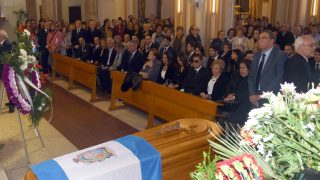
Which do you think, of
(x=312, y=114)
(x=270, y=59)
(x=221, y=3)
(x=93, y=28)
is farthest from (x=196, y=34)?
(x=312, y=114)

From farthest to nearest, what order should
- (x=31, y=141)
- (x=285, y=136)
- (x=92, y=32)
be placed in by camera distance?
(x=92, y=32) < (x=31, y=141) < (x=285, y=136)

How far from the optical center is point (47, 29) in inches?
497

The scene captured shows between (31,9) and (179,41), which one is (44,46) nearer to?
(179,41)

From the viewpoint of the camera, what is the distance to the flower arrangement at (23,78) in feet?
16.5

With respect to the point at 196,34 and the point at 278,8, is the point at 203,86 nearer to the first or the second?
the point at 196,34

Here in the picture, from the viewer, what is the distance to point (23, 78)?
5148 mm

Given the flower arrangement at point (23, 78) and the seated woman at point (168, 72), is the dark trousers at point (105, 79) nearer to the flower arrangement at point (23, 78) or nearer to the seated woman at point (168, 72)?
the seated woman at point (168, 72)

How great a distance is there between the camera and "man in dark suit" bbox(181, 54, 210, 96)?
6566 mm

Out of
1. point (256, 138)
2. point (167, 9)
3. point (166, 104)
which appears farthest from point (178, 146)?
point (167, 9)

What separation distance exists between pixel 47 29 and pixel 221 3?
570cm

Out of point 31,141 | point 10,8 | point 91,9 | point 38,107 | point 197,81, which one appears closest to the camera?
point 38,107

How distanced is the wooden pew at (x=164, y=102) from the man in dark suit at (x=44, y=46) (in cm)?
472

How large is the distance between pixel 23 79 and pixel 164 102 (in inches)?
91.4

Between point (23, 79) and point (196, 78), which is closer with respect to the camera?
point (23, 79)
